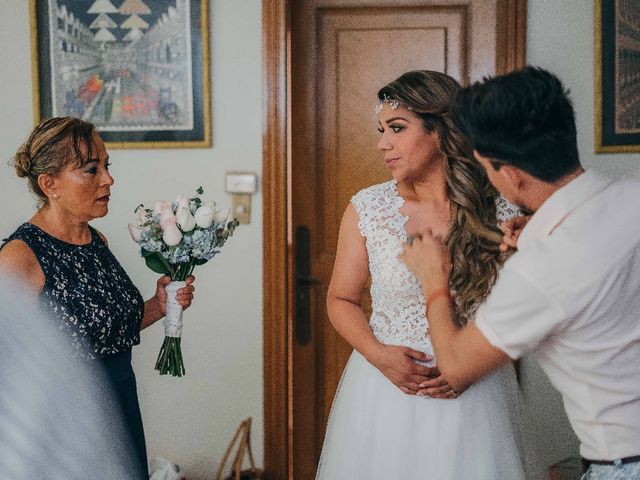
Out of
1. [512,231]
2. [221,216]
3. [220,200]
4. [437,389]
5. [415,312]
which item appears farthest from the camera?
[220,200]

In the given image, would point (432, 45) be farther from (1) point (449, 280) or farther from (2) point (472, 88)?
(2) point (472, 88)

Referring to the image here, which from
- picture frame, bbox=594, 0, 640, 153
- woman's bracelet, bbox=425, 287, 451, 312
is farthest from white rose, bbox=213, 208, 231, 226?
picture frame, bbox=594, 0, 640, 153

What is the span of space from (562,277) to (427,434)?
0.88m

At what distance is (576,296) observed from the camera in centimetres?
118

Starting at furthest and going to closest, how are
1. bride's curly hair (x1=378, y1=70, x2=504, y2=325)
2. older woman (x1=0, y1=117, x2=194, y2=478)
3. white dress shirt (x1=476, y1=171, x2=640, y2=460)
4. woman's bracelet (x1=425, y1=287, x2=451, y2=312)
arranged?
1. bride's curly hair (x1=378, y1=70, x2=504, y2=325)
2. older woman (x1=0, y1=117, x2=194, y2=478)
3. woman's bracelet (x1=425, y1=287, x2=451, y2=312)
4. white dress shirt (x1=476, y1=171, x2=640, y2=460)

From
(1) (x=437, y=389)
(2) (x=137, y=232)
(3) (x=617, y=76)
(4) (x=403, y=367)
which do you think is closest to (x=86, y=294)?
(2) (x=137, y=232)

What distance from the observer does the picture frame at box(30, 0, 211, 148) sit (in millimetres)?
3055

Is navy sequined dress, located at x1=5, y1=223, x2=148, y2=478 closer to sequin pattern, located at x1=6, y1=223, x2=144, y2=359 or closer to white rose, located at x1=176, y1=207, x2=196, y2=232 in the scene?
sequin pattern, located at x1=6, y1=223, x2=144, y2=359

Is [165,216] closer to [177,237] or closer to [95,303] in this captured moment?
[177,237]

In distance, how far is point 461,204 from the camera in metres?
1.98

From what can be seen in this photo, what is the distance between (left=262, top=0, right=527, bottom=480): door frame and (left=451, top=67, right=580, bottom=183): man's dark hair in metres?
1.83

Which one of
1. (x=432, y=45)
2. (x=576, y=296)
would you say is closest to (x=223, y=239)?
(x=576, y=296)

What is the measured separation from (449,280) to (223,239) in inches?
27.4

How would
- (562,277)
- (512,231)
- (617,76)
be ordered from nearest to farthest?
(562,277) → (512,231) → (617,76)
